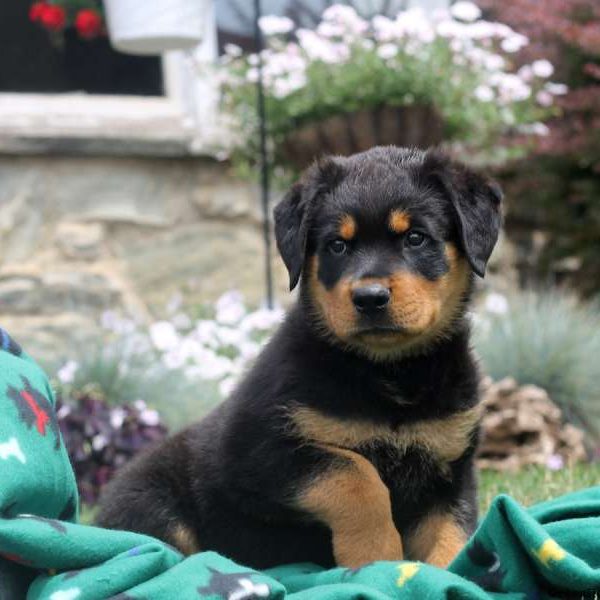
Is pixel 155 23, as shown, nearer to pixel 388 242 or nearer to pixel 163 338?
pixel 163 338

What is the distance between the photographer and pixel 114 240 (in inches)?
270

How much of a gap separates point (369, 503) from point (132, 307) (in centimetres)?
427

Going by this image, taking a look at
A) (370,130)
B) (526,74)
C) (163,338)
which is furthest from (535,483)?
(526,74)

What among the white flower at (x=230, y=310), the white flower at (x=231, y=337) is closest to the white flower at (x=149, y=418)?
the white flower at (x=231, y=337)

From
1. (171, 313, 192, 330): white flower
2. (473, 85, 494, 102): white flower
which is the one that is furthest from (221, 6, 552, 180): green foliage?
(171, 313, 192, 330): white flower

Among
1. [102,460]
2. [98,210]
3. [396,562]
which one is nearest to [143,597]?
[396,562]

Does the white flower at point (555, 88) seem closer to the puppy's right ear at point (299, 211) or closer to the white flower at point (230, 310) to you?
the white flower at point (230, 310)

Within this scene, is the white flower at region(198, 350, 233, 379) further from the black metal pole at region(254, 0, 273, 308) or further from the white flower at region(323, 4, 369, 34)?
the white flower at region(323, 4, 369, 34)

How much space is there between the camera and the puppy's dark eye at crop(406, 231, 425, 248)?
2.87 metres

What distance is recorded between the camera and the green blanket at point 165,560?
224 cm

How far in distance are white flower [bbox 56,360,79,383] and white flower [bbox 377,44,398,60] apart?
2.48 meters

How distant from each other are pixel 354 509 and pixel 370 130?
3.66 metres

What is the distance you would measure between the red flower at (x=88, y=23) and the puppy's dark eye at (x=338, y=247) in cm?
437

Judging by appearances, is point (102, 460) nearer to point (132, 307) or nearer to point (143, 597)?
point (132, 307)
